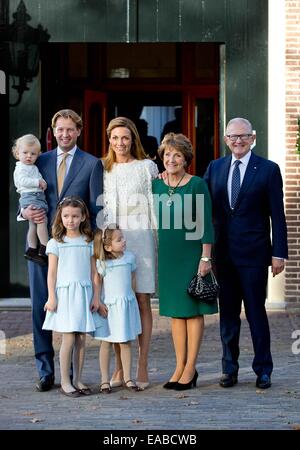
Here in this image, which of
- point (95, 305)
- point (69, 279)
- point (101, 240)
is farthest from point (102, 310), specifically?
point (101, 240)

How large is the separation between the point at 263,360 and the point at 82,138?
8418 millimetres

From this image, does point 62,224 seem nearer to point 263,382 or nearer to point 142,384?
point 142,384

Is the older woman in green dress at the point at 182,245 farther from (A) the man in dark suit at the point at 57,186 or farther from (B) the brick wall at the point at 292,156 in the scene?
(B) the brick wall at the point at 292,156

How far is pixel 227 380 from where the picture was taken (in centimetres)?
927

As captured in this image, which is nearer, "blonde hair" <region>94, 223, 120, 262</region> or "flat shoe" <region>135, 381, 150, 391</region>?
"blonde hair" <region>94, 223, 120, 262</region>

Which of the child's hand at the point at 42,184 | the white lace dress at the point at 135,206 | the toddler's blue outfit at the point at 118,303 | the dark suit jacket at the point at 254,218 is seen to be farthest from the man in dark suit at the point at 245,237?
the child's hand at the point at 42,184

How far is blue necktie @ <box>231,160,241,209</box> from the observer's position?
361 inches

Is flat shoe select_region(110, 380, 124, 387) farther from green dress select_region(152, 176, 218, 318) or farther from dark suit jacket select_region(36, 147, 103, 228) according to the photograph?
dark suit jacket select_region(36, 147, 103, 228)

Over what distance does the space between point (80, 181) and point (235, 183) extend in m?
1.18

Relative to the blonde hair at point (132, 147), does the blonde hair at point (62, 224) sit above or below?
below

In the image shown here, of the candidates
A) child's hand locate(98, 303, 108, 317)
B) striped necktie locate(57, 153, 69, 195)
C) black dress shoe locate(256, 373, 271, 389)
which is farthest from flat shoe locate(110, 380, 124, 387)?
striped necktie locate(57, 153, 69, 195)

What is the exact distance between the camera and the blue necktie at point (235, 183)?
9.16 metres

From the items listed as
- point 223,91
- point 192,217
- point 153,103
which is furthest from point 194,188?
point 153,103

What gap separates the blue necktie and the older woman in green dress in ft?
0.74
